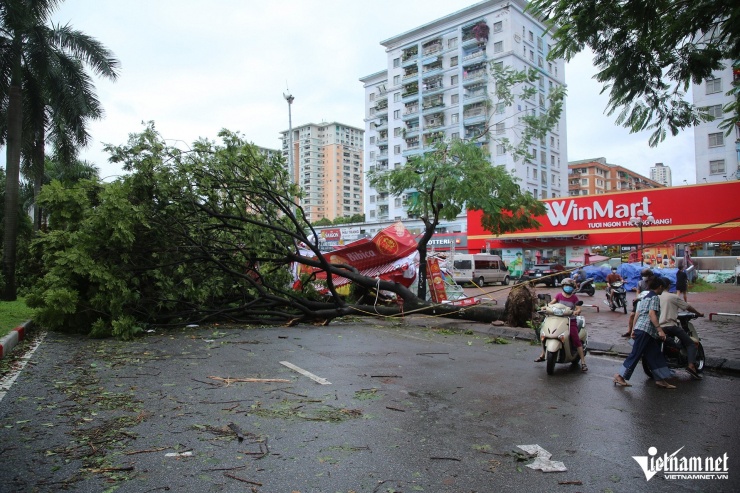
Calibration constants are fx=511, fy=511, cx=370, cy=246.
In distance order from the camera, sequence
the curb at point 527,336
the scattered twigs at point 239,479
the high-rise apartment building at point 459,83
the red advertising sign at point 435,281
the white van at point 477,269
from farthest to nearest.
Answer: the high-rise apartment building at point 459,83 → the white van at point 477,269 → the red advertising sign at point 435,281 → the curb at point 527,336 → the scattered twigs at point 239,479

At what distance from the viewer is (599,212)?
122 feet

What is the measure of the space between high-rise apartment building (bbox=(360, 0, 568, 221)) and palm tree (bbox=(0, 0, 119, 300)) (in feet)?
126

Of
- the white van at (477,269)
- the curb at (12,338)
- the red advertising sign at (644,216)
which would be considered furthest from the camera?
the red advertising sign at (644,216)

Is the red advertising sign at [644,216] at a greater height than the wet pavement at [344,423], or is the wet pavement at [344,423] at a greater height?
the red advertising sign at [644,216]

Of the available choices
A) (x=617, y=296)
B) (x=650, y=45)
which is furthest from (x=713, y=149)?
(x=650, y=45)

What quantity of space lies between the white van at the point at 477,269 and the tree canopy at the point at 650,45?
73.3ft

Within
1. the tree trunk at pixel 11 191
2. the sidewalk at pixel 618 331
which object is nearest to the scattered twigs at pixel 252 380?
the sidewalk at pixel 618 331

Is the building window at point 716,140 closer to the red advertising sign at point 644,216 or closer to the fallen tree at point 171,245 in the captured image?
the red advertising sign at point 644,216

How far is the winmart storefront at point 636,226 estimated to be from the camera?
32.2 meters

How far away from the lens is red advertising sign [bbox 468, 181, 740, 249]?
106 feet

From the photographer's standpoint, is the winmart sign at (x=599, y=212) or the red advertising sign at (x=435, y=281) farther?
the winmart sign at (x=599, y=212)

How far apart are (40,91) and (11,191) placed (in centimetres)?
448

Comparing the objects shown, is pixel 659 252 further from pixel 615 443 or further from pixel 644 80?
pixel 615 443

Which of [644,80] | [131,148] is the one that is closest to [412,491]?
[644,80]
